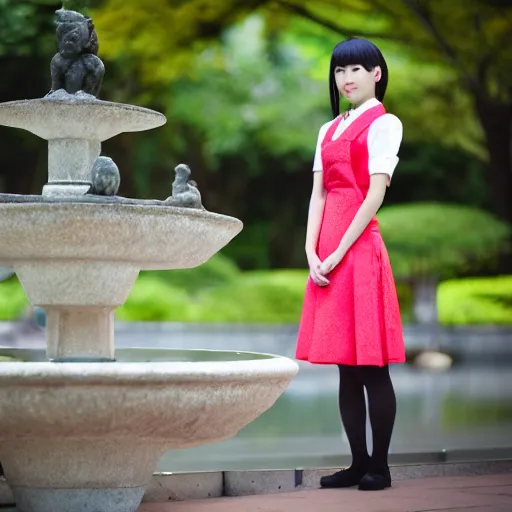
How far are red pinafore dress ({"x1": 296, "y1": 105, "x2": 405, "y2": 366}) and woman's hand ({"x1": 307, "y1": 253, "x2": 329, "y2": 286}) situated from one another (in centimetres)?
3

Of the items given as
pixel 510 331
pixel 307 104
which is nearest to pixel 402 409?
pixel 510 331

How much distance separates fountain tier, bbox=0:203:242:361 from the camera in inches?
120

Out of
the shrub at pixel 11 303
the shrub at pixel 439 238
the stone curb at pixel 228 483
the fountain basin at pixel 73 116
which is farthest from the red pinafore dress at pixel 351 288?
the shrub at pixel 439 238

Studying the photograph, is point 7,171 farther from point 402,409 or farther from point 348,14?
point 402,409

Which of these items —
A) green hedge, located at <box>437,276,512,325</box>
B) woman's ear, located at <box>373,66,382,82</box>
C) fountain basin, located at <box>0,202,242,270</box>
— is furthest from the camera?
green hedge, located at <box>437,276,512,325</box>

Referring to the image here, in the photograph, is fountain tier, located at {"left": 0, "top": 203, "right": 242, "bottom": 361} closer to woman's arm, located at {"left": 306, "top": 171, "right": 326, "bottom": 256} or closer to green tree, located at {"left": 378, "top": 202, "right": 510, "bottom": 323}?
woman's arm, located at {"left": 306, "top": 171, "right": 326, "bottom": 256}

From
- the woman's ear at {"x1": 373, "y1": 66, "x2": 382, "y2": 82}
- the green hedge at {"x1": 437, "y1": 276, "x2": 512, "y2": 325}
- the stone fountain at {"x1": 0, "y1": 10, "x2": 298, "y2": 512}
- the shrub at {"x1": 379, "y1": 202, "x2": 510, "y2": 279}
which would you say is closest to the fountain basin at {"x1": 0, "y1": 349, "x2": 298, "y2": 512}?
the stone fountain at {"x1": 0, "y1": 10, "x2": 298, "y2": 512}

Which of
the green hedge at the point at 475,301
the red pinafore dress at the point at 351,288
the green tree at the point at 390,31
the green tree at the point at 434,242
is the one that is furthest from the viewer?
the green tree at the point at 390,31

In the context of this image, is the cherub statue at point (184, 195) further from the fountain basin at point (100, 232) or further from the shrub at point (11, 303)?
the shrub at point (11, 303)

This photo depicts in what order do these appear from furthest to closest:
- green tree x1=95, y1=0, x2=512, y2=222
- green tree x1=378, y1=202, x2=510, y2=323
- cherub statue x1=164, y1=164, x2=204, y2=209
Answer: green tree x1=95, y1=0, x2=512, y2=222
green tree x1=378, y1=202, x2=510, y2=323
cherub statue x1=164, y1=164, x2=204, y2=209

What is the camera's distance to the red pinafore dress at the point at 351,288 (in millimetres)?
3514

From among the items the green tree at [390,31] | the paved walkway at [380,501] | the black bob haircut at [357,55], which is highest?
the green tree at [390,31]

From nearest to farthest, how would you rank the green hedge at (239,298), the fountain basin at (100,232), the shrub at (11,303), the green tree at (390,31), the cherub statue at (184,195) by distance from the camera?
the fountain basin at (100,232), the cherub statue at (184,195), the shrub at (11,303), the green hedge at (239,298), the green tree at (390,31)

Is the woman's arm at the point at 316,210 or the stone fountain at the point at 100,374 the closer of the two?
the stone fountain at the point at 100,374
